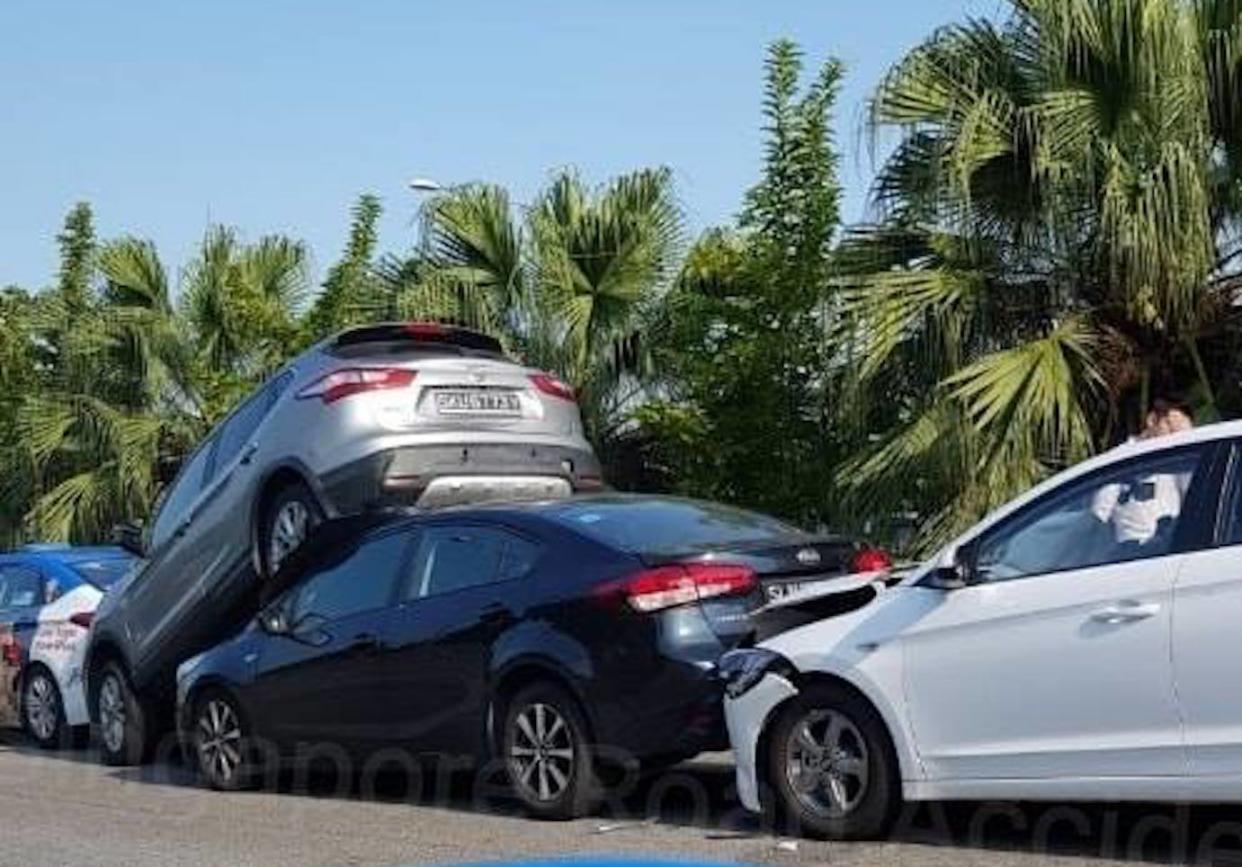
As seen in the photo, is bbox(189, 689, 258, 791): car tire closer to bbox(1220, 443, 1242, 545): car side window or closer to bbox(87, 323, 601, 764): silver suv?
bbox(87, 323, 601, 764): silver suv

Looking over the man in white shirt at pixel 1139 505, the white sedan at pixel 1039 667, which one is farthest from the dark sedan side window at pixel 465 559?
the man in white shirt at pixel 1139 505

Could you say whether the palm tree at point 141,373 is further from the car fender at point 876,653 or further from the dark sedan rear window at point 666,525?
the car fender at point 876,653

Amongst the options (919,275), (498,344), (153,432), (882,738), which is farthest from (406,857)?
(153,432)

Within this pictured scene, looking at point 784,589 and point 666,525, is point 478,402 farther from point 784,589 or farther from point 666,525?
point 784,589

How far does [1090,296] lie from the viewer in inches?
492

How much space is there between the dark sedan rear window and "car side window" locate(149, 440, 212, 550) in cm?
343

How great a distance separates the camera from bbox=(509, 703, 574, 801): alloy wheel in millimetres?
9031

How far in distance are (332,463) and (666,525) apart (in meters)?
2.56

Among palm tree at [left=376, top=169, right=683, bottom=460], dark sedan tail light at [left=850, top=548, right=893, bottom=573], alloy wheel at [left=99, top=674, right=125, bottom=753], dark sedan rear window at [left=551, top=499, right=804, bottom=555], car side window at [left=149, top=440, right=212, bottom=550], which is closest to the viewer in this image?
dark sedan rear window at [left=551, top=499, right=804, bottom=555]

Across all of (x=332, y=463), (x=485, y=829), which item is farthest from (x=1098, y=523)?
(x=332, y=463)

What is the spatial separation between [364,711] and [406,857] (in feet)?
5.41

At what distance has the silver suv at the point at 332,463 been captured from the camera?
1125 cm

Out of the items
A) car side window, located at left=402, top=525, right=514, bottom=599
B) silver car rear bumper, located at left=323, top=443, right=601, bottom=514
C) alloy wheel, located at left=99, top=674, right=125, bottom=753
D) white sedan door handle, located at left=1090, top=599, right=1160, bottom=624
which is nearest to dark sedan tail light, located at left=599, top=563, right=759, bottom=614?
car side window, located at left=402, top=525, right=514, bottom=599

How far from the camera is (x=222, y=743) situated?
11172 millimetres
